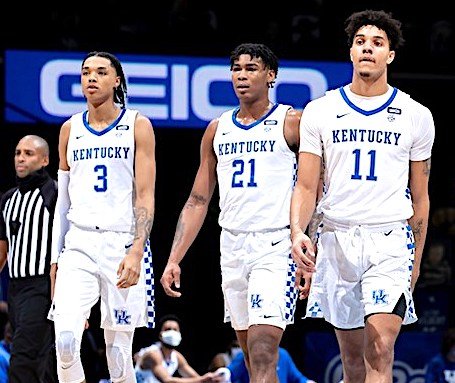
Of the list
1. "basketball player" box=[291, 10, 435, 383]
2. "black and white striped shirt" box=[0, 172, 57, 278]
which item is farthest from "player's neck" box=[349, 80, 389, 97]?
"black and white striped shirt" box=[0, 172, 57, 278]

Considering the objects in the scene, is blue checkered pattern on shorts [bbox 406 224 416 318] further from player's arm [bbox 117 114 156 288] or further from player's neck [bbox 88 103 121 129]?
player's neck [bbox 88 103 121 129]

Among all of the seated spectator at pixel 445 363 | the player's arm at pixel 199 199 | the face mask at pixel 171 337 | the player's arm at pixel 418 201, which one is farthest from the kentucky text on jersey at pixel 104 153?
the seated spectator at pixel 445 363

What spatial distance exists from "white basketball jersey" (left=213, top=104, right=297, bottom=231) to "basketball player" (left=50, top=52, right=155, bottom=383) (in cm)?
A: 38

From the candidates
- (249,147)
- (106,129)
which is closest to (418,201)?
(249,147)

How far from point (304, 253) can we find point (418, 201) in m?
0.64

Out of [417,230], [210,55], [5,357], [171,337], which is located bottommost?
[5,357]

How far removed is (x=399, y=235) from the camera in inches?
207

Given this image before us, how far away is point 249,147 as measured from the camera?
593 centimetres

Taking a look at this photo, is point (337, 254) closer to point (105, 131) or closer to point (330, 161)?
point (330, 161)

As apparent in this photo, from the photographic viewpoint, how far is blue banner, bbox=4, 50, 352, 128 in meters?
9.94

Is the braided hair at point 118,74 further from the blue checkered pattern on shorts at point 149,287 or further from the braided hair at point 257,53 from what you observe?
the blue checkered pattern on shorts at point 149,287

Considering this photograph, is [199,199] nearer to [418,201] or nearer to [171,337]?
[418,201]

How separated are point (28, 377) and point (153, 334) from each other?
414 cm

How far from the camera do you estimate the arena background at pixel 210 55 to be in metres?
10.2
